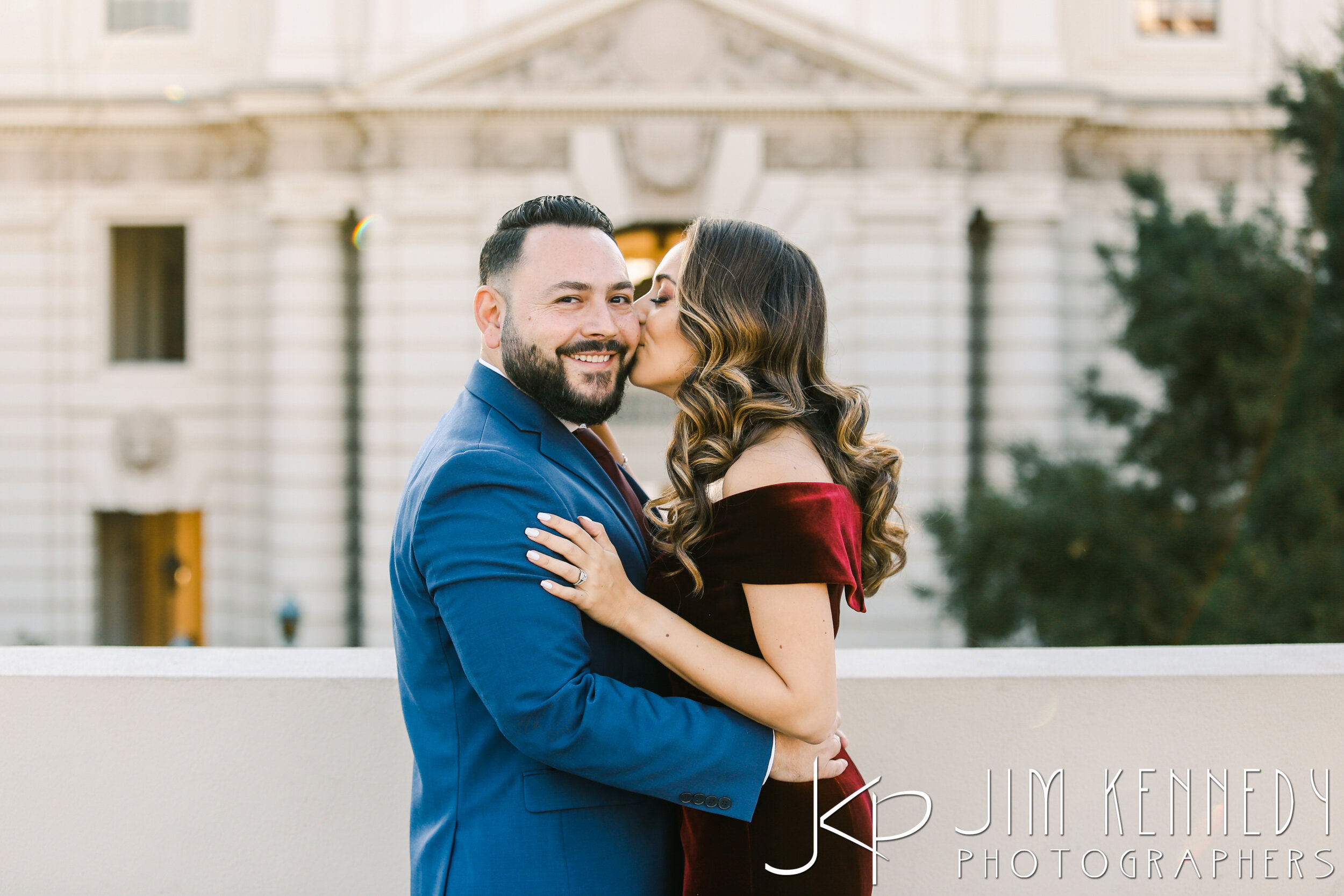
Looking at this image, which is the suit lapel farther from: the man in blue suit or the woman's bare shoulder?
the woman's bare shoulder

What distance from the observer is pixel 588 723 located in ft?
5.57

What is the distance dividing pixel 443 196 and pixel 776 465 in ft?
36.3

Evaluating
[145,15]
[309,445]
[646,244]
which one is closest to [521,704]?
[309,445]

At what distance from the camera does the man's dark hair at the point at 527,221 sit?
2.01 meters

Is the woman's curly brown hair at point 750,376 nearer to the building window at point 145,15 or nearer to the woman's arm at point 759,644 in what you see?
the woman's arm at point 759,644

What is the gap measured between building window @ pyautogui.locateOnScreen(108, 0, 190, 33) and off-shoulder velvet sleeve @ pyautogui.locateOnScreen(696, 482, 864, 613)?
46.3 feet

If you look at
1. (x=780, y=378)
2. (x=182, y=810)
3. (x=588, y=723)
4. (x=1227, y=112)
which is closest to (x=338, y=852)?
(x=182, y=810)

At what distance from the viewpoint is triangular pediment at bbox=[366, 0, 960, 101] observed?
1155cm

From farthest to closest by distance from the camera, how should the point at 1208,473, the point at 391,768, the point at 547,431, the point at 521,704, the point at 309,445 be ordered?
the point at 309,445 < the point at 1208,473 < the point at 391,768 < the point at 547,431 < the point at 521,704

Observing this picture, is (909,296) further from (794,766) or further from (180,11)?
(794,766)

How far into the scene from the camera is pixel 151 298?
1441 cm

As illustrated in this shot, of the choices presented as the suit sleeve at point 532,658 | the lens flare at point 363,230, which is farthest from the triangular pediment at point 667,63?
the suit sleeve at point 532,658

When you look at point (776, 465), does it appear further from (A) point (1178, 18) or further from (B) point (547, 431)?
(A) point (1178, 18)

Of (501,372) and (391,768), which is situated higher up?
(501,372)
